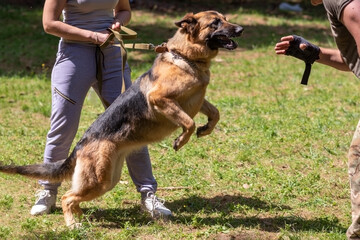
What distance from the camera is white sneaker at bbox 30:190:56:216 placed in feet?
17.8

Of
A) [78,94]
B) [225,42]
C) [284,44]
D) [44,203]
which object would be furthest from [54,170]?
[284,44]

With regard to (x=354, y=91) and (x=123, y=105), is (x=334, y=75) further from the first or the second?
(x=123, y=105)

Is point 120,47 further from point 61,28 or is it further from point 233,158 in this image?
point 233,158

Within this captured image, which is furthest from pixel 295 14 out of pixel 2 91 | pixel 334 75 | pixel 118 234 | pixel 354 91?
pixel 118 234

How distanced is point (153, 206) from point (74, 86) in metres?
1.36

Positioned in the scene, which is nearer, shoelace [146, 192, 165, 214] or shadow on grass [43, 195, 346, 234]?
shadow on grass [43, 195, 346, 234]

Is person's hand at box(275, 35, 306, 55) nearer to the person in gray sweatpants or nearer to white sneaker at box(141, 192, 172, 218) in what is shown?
the person in gray sweatpants

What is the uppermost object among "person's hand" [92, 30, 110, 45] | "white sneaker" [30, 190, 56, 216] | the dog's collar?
"person's hand" [92, 30, 110, 45]

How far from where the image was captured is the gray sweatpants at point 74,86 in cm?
518

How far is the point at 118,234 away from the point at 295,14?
1288 centimetres

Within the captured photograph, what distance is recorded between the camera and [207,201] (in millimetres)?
5824

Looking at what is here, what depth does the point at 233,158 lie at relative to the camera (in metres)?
6.92

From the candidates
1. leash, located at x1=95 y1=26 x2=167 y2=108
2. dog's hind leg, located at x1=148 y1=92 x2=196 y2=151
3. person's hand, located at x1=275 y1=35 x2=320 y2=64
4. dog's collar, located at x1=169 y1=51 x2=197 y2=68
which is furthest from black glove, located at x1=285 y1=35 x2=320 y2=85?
leash, located at x1=95 y1=26 x2=167 y2=108

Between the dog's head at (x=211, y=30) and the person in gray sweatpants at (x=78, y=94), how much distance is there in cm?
77
